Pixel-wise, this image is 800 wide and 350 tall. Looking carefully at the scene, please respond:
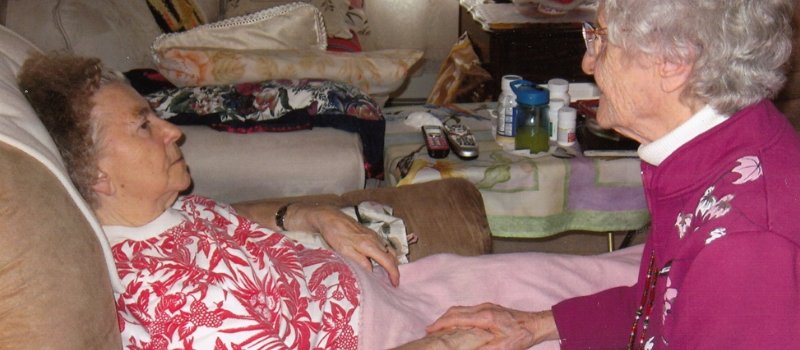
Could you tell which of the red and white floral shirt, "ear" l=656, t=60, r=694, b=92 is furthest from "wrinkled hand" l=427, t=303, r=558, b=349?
"ear" l=656, t=60, r=694, b=92

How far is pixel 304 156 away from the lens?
211 centimetres

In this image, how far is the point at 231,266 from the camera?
137cm


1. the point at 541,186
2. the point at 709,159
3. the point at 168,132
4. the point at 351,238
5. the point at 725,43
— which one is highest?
the point at 725,43

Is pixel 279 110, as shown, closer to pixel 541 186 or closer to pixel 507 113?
pixel 507 113

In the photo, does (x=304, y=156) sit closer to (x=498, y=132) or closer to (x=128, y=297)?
(x=498, y=132)

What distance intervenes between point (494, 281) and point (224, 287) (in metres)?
0.52

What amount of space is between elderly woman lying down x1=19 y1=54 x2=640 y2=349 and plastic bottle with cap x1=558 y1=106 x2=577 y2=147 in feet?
1.55

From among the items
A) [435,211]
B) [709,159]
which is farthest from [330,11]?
[709,159]

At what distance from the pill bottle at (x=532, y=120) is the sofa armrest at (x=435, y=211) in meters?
0.27

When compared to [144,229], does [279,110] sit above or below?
below

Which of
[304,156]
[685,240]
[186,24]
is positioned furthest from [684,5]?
[186,24]

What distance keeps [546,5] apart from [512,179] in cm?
146

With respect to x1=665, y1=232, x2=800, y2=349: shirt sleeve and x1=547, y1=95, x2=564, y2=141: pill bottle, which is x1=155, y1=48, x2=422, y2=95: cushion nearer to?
→ x1=547, y1=95, x2=564, y2=141: pill bottle

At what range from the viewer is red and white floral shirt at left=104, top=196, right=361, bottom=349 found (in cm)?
126
